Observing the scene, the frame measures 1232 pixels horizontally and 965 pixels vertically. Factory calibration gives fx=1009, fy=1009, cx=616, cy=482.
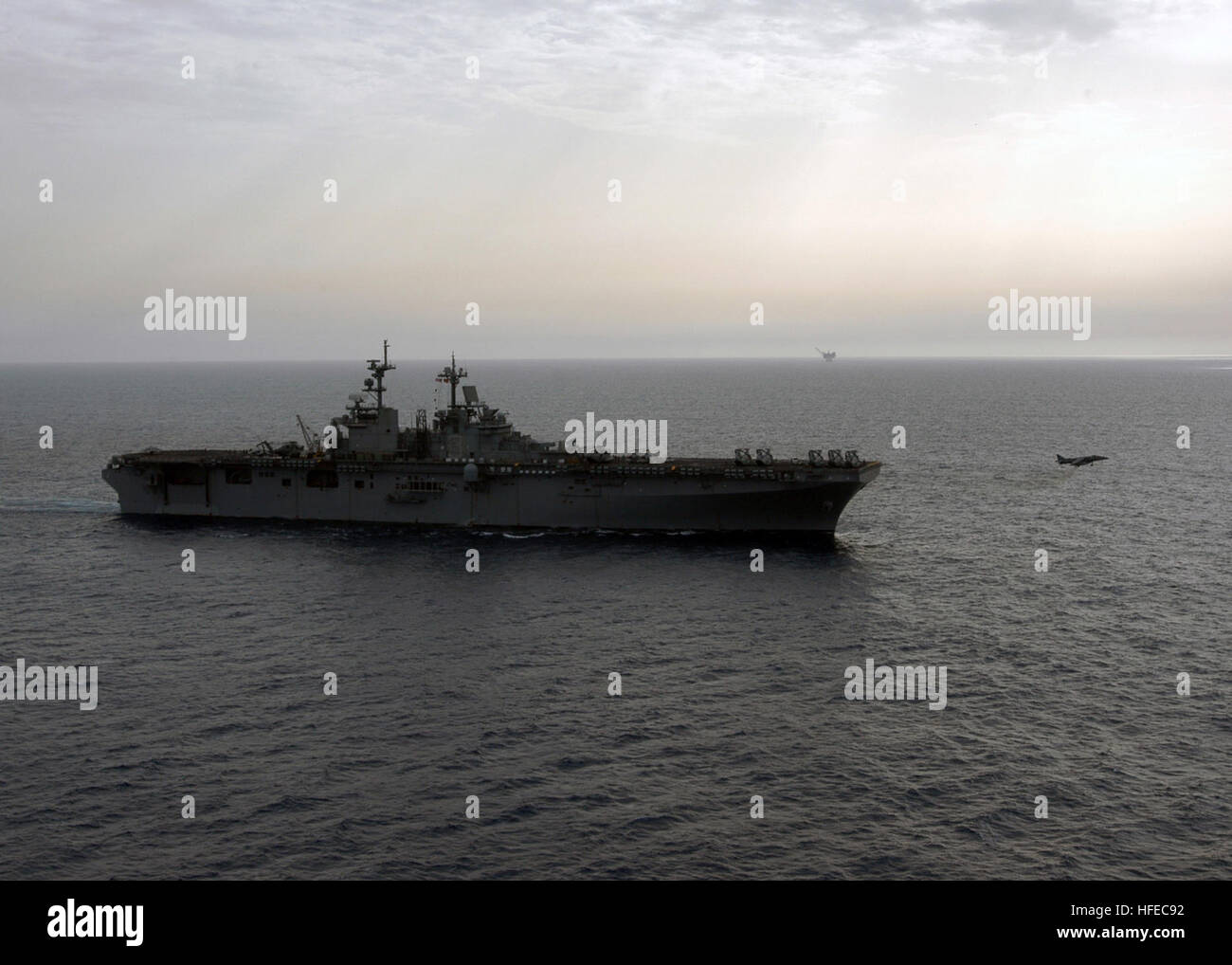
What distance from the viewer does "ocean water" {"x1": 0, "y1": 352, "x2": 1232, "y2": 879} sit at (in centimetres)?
2442

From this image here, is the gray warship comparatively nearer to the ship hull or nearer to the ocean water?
the ship hull

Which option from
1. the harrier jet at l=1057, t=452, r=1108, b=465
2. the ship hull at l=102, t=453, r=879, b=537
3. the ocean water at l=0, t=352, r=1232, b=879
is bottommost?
the ocean water at l=0, t=352, r=1232, b=879

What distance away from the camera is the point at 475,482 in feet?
209

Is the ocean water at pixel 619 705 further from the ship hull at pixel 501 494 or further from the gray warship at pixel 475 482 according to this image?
the gray warship at pixel 475 482

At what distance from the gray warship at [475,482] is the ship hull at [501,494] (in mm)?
68

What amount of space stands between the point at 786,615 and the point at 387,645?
16.7 m

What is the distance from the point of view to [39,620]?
1670 inches

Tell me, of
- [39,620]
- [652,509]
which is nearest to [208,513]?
[39,620]

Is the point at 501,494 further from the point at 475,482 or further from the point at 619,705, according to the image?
the point at 619,705

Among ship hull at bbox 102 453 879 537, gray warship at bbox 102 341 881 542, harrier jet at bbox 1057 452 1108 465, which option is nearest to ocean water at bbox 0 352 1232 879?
ship hull at bbox 102 453 879 537

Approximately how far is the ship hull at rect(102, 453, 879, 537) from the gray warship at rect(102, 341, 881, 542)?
0.07m

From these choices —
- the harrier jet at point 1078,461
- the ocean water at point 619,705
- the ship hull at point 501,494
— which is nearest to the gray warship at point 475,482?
the ship hull at point 501,494

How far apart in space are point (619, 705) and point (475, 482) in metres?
32.8

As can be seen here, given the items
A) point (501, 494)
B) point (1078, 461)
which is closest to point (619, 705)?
point (501, 494)
